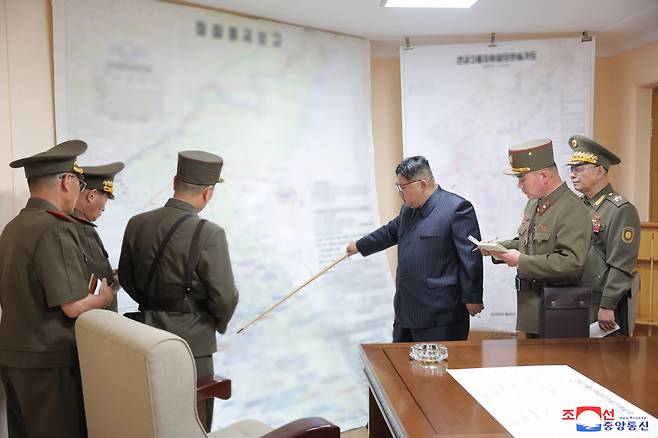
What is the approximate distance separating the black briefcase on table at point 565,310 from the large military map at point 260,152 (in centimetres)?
164

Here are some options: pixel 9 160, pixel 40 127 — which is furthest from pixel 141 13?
pixel 9 160

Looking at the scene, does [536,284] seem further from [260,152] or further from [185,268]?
[260,152]

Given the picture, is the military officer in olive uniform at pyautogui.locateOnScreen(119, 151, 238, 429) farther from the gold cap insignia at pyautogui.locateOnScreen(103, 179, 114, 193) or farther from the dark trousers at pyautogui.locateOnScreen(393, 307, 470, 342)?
the dark trousers at pyautogui.locateOnScreen(393, 307, 470, 342)

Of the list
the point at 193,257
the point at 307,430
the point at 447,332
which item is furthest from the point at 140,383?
the point at 447,332

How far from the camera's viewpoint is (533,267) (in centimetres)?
229

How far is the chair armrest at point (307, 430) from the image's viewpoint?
146cm

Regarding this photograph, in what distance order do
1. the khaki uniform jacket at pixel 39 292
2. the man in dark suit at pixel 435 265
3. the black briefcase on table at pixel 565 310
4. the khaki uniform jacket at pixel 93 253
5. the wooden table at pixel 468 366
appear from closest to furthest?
the wooden table at pixel 468 366 < the khaki uniform jacket at pixel 39 292 < the khaki uniform jacket at pixel 93 253 < the black briefcase on table at pixel 565 310 < the man in dark suit at pixel 435 265

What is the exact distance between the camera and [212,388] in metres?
1.94

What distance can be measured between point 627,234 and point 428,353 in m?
1.65

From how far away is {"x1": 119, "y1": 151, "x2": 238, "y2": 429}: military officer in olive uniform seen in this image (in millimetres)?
2066

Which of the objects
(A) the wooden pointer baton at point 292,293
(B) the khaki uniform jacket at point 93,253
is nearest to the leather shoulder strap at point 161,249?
(B) the khaki uniform jacket at point 93,253

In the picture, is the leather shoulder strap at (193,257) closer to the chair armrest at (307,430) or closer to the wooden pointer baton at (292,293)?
the chair armrest at (307,430)

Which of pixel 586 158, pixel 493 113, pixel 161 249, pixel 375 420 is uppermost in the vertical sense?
pixel 493 113

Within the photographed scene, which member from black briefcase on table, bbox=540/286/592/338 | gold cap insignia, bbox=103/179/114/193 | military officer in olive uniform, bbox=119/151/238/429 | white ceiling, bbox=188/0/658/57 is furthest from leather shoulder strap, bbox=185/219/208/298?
white ceiling, bbox=188/0/658/57
